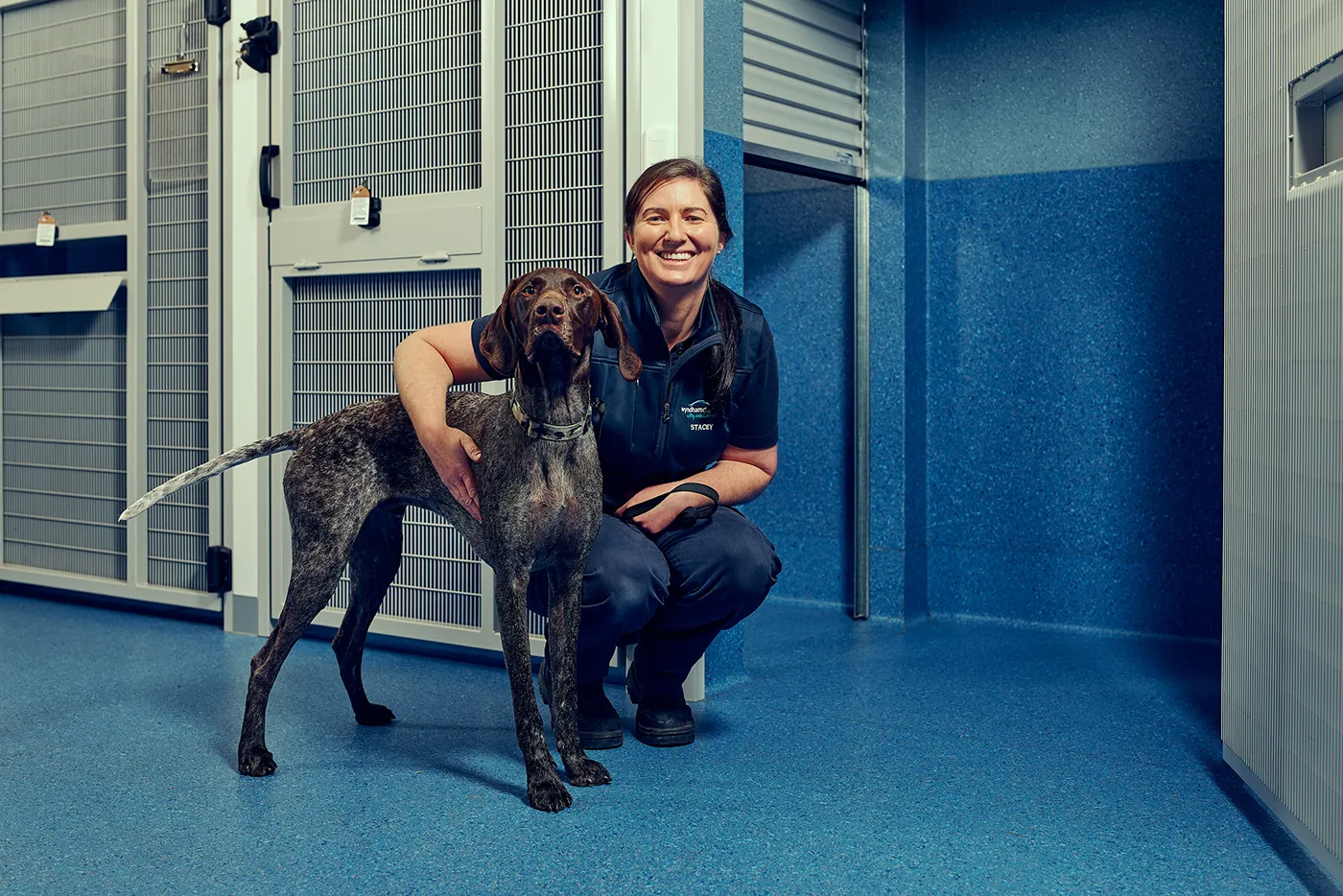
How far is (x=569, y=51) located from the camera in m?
2.95

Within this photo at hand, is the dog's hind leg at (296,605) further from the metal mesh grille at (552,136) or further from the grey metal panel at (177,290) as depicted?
the grey metal panel at (177,290)

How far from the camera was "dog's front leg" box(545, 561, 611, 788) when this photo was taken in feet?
7.04

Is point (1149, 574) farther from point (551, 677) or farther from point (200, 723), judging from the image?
point (200, 723)

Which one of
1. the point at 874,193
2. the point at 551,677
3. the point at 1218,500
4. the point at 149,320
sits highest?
the point at 874,193

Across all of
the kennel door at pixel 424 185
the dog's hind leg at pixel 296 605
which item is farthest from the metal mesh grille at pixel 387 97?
the dog's hind leg at pixel 296 605

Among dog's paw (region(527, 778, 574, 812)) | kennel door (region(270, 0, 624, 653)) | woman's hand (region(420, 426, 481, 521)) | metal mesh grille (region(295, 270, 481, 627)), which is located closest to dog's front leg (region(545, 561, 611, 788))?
dog's paw (region(527, 778, 574, 812))

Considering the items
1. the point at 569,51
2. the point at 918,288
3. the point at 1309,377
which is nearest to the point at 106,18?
the point at 569,51

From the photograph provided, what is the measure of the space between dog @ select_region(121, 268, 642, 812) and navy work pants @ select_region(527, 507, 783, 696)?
0.09 m

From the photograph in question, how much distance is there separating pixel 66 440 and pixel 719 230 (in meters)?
2.76

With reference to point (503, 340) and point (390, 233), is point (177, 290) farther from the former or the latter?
point (503, 340)

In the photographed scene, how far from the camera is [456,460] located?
7.18 ft

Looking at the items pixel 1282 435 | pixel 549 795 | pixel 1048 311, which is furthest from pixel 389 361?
pixel 1282 435

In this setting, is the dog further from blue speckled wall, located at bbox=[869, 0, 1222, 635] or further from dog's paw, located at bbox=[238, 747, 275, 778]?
blue speckled wall, located at bbox=[869, 0, 1222, 635]

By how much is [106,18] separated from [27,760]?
261cm
